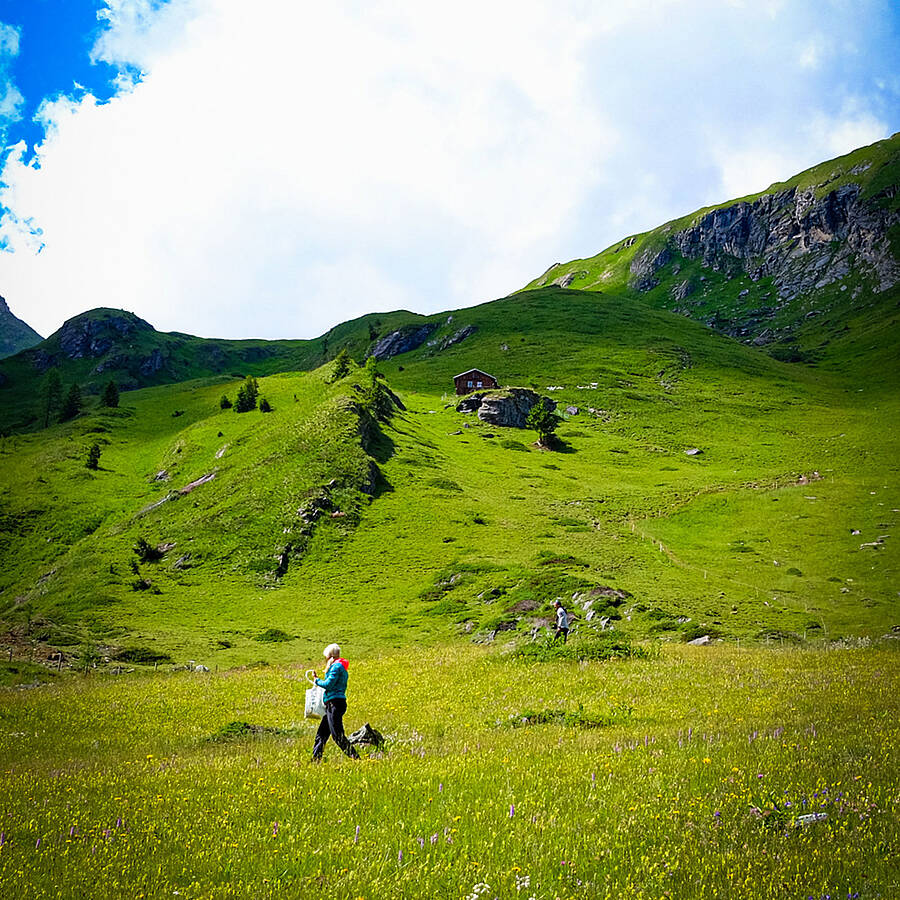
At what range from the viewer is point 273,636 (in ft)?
141

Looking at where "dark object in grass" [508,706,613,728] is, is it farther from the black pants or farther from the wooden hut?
the wooden hut

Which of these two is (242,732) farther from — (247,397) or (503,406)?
(503,406)

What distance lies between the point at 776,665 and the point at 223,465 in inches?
2863

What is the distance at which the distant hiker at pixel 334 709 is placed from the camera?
12094 millimetres

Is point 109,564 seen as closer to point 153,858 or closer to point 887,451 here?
point 153,858

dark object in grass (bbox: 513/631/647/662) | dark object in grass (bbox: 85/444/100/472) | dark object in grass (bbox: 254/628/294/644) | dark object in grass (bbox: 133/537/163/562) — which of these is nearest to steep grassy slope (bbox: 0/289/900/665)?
dark object in grass (bbox: 254/628/294/644)

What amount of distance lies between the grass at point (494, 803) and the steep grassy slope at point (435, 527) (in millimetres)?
22305

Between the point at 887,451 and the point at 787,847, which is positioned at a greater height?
the point at 887,451

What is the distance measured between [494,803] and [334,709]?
5.35 m

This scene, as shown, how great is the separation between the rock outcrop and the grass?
10985 centimetres

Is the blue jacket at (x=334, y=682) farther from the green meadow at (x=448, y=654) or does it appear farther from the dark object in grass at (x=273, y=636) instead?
the dark object in grass at (x=273, y=636)

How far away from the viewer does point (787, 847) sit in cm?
655

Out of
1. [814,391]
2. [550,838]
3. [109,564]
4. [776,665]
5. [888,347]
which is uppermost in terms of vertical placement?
[888,347]

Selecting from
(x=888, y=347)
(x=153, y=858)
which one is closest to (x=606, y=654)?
(x=153, y=858)
